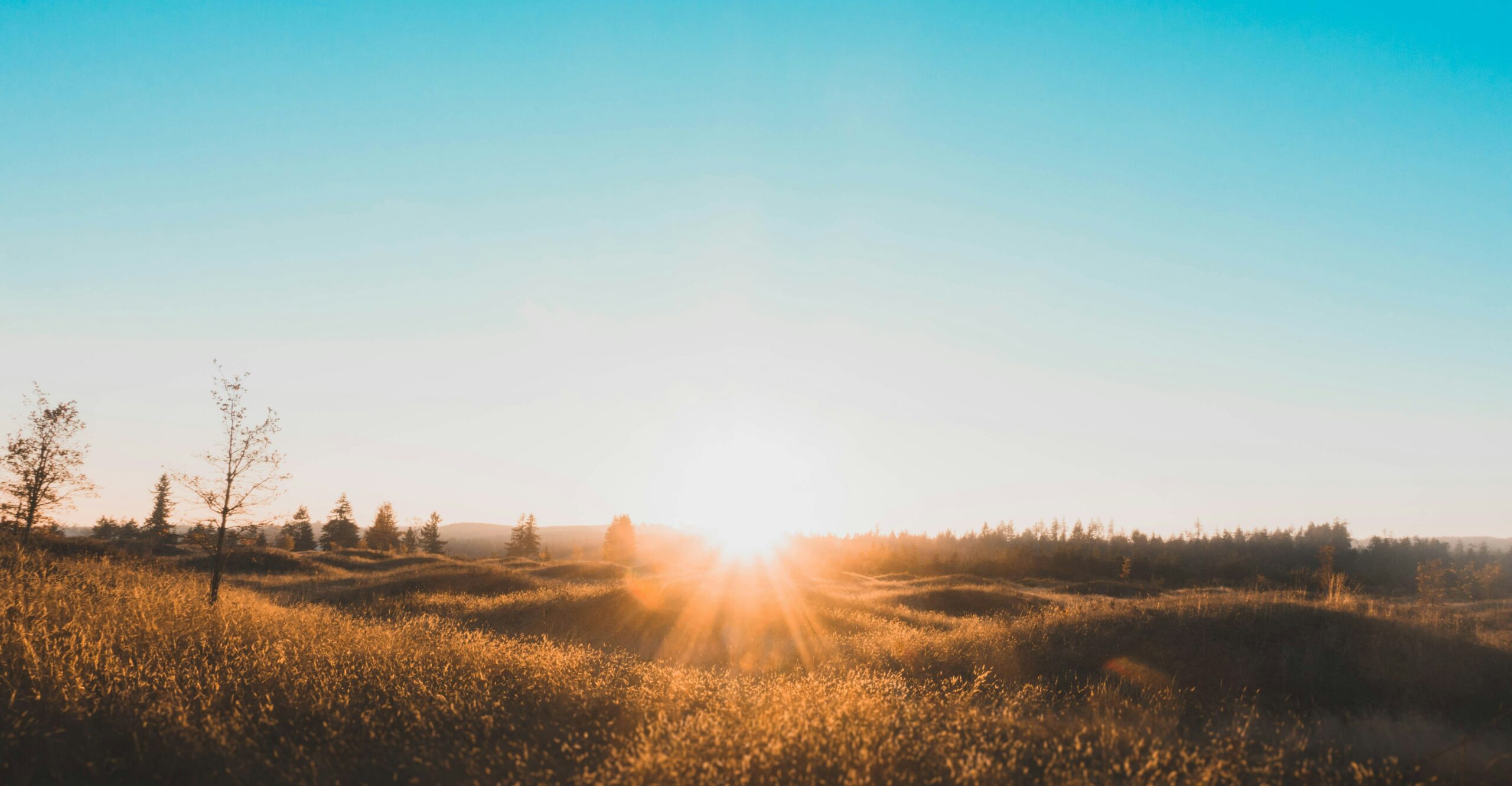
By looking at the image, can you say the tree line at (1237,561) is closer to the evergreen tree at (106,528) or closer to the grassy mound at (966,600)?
the grassy mound at (966,600)

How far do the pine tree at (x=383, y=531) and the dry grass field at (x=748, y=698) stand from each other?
2236 inches

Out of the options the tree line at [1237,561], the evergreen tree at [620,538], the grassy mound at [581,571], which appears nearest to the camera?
the grassy mound at [581,571]

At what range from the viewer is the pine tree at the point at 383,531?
219 feet

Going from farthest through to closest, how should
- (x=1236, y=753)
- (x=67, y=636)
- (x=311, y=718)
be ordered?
(x=67, y=636) < (x=311, y=718) < (x=1236, y=753)

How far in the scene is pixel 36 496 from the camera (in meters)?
23.8

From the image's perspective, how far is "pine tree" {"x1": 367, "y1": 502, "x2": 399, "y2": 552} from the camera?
6675 centimetres

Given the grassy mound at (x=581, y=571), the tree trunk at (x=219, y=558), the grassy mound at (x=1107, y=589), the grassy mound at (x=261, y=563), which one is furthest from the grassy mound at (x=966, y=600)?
the grassy mound at (x=261, y=563)

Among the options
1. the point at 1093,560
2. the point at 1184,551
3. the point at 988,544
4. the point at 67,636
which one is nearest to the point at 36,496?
the point at 67,636

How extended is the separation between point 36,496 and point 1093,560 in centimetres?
8979

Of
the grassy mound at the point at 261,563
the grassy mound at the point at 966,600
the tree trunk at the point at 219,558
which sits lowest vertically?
the grassy mound at the point at 261,563

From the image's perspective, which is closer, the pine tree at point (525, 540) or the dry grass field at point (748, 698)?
the dry grass field at point (748, 698)

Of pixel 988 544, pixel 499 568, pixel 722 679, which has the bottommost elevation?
pixel 988 544

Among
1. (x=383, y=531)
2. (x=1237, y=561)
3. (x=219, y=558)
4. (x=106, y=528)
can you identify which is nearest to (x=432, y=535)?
(x=383, y=531)

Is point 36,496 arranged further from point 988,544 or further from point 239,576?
point 988,544
